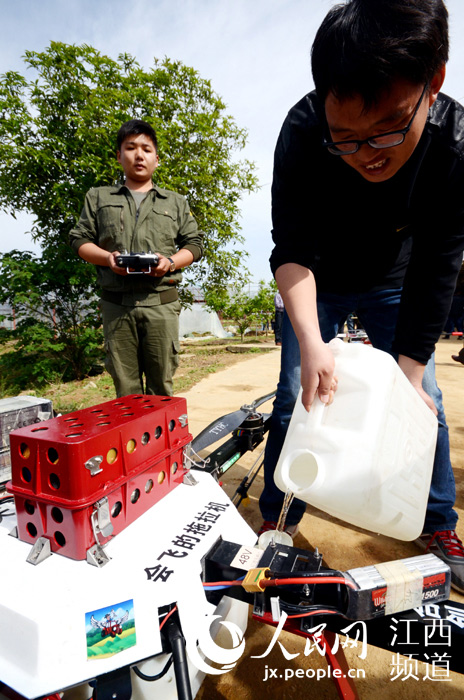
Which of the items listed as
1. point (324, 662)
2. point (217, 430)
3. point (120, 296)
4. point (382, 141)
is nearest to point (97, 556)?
point (324, 662)

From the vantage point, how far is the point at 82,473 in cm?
89

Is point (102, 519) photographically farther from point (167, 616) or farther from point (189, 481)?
point (189, 481)

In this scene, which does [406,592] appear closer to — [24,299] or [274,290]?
[24,299]

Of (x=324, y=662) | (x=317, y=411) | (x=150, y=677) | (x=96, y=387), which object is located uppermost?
(x=317, y=411)

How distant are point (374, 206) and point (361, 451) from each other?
3.22 ft

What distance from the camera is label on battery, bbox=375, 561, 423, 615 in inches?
29.2

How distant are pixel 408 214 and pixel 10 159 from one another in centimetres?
713

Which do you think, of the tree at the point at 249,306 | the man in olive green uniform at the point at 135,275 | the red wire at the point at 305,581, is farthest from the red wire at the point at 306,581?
the tree at the point at 249,306

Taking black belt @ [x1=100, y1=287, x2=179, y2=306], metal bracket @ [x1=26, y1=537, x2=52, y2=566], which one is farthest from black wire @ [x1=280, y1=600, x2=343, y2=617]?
black belt @ [x1=100, y1=287, x2=179, y2=306]

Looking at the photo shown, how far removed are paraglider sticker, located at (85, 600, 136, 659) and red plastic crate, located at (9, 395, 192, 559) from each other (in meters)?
0.16

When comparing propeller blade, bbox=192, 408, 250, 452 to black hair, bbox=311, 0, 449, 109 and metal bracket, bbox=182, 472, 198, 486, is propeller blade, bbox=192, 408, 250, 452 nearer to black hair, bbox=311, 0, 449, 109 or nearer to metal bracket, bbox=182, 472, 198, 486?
metal bracket, bbox=182, 472, 198, 486

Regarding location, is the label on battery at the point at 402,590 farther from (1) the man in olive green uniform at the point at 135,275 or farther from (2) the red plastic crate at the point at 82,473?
(1) the man in olive green uniform at the point at 135,275

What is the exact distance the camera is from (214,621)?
97 cm

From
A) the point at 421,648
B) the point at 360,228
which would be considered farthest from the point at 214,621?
the point at 360,228
